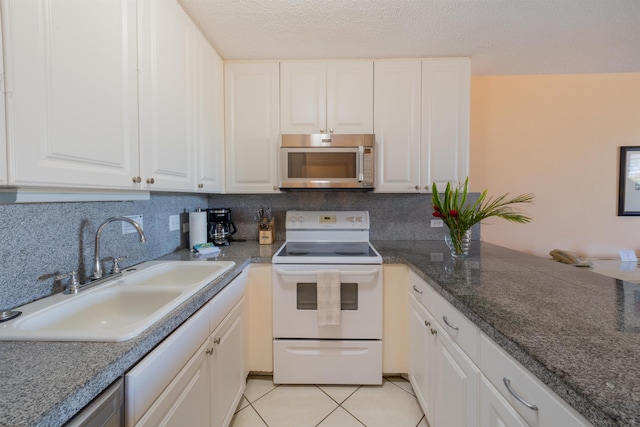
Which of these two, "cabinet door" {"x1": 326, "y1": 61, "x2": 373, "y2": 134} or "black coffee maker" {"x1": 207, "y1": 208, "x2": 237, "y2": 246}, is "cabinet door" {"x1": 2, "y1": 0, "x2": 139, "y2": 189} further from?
"cabinet door" {"x1": 326, "y1": 61, "x2": 373, "y2": 134}

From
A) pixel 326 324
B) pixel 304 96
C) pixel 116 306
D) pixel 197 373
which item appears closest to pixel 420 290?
→ pixel 326 324

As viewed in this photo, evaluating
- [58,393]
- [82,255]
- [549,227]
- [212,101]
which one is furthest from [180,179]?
[549,227]

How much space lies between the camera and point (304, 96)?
1994mm

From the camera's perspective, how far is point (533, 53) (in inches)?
74.1

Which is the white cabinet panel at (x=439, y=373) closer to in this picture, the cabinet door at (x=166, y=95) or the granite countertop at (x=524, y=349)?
the granite countertop at (x=524, y=349)

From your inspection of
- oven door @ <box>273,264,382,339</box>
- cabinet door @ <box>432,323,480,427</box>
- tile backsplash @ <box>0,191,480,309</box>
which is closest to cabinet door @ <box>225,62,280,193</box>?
tile backsplash @ <box>0,191,480,309</box>

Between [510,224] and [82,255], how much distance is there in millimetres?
3493

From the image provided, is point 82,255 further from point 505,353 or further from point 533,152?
point 533,152

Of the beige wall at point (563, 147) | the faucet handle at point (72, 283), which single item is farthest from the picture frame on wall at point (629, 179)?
the faucet handle at point (72, 283)

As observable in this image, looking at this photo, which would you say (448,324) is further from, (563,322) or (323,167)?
(323,167)

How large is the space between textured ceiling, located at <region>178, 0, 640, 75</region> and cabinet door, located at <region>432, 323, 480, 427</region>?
5.68 feet

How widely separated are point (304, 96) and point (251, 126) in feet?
1.56

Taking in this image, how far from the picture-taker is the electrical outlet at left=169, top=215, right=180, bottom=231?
180 centimetres

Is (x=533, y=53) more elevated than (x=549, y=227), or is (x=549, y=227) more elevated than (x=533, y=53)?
(x=533, y=53)
